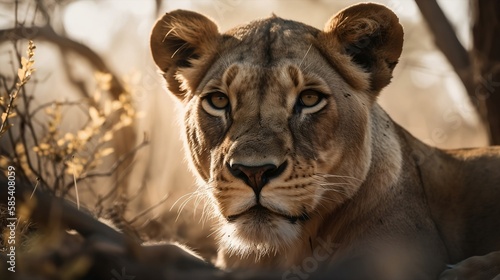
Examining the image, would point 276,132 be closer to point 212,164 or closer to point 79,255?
point 212,164

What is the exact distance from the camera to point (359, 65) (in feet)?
14.8

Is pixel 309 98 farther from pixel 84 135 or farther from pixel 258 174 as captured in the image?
pixel 84 135

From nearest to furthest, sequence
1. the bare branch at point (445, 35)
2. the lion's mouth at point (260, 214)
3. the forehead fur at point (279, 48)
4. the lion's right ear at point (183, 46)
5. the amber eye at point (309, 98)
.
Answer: the lion's mouth at point (260, 214) < the amber eye at point (309, 98) < the forehead fur at point (279, 48) < the lion's right ear at point (183, 46) < the bare branch at point (445, 35)

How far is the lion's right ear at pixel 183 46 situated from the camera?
15.7 ft

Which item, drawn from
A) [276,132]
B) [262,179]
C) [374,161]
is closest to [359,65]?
[374,161]

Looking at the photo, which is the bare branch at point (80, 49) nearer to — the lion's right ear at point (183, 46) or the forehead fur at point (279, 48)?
the lion's right ear at point (183, 46)

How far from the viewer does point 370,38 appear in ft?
14.6

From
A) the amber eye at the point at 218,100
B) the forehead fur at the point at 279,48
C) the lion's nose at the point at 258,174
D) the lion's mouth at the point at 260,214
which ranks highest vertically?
the forehead fur at the point at 279,48

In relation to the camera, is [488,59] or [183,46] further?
[488,59]

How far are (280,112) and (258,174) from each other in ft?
1.89

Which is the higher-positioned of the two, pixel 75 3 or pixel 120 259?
pixel 75 3

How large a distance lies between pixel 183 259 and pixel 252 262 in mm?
2070

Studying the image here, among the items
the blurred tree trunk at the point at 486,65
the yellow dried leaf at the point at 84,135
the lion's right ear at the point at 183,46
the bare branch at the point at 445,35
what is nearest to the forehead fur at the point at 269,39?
the lion's right ear at the point at 183,46

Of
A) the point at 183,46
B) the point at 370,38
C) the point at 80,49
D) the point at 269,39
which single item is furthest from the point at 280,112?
the point at 80,49
